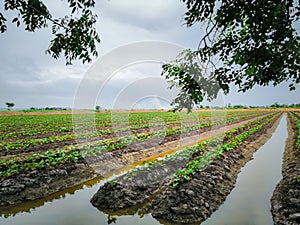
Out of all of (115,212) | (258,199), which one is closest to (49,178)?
(115,212)

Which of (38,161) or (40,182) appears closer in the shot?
(40,182)

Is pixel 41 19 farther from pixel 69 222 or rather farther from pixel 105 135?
pixel 105 135

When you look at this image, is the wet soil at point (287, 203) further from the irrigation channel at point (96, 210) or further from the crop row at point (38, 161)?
the crop row at point (38, 161)

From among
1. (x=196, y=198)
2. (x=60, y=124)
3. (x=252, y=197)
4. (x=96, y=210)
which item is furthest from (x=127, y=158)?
(x=60, y=124)

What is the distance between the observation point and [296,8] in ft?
11.0

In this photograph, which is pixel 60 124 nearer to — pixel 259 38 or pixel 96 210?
pixel 96 210

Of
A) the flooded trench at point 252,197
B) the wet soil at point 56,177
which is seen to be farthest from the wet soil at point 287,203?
the wet soil at point 56,177

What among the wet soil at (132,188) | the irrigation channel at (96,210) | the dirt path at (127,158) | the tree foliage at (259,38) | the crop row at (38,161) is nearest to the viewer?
the tree foliage at (259,38)

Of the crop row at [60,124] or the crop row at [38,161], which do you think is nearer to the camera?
the crop row at [38,161]

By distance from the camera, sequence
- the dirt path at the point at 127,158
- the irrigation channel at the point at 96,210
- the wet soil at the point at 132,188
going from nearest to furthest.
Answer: the irrigation channel at the point at 96,210 < the wet soil at the point at 132,188 < the dirt path at the point at 127,158

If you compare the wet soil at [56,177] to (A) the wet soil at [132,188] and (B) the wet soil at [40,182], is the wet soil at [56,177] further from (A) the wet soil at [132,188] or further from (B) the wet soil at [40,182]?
(A) the wet soil at [132,188]

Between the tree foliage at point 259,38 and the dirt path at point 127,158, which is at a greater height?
the tree foliage at point 259,38

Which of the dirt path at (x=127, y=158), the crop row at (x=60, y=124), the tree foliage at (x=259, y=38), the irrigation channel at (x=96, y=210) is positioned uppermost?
the tree foliage at (x=259, y=38)

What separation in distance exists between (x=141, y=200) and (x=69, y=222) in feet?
5.91
